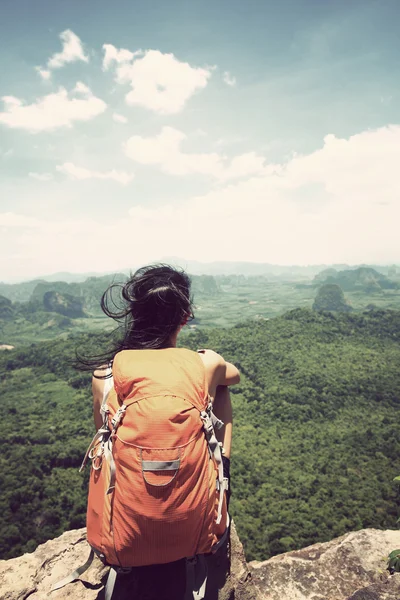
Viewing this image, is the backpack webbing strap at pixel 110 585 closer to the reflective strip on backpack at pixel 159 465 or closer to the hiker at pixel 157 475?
the hiker at pixel 157 475

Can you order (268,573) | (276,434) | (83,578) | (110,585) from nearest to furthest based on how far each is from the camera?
(110,585), (83,578), (268,573), (276,434)

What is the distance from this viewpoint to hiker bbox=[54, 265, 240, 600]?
1.58m

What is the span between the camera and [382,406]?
1827 inches

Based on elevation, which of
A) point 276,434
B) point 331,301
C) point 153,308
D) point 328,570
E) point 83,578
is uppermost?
point 153,308

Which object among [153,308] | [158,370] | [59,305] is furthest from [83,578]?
[59,305]

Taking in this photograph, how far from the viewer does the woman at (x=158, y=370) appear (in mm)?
1754

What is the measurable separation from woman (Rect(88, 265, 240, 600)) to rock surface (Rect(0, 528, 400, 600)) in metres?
0.94

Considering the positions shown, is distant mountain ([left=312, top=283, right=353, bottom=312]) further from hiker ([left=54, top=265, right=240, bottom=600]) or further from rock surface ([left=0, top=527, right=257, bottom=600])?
hiker ([left=54, top=265, right=240, bottom=600])

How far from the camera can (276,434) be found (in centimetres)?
4025

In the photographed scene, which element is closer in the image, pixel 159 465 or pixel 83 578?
pixel 159 465

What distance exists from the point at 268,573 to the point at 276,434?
4043 cm

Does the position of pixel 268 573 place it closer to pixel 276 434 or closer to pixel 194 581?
pixel 194 581

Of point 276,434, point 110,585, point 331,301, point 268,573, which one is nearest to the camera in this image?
point 110,585

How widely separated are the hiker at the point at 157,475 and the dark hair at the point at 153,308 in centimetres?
27
